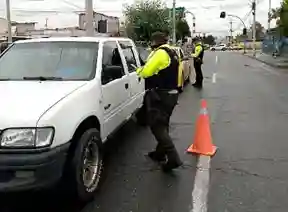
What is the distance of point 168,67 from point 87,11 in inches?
448

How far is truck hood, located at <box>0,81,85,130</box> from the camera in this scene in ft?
14.1

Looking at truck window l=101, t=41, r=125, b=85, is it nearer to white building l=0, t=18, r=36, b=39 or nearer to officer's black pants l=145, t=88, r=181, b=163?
officer's black pants l=145, t=88, r=181, b=163

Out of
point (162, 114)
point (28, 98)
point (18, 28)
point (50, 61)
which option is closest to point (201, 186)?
point (162, 114)

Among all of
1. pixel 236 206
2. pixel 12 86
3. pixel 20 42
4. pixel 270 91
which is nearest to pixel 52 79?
pixel 12 86

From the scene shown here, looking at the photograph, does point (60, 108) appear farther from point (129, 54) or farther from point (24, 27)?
point (24, 27)

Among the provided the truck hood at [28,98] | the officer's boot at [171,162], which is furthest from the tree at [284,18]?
the truck hood at [28,98]

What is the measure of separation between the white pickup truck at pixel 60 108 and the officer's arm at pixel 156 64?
0.44 meters

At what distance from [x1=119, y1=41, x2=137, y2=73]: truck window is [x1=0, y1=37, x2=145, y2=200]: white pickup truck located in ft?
0.24

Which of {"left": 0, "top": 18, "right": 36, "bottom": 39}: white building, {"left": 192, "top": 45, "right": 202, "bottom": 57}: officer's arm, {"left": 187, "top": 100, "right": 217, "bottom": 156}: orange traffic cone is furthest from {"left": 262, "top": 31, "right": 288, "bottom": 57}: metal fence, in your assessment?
{"left": 0, "top": 18, "right": 36, "bottom": 39}: white building

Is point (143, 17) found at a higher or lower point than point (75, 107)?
higher

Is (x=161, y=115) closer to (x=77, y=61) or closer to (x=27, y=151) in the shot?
(x=77, y=61)

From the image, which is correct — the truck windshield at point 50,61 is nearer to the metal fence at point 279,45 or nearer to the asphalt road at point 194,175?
the asphalt road at point 194,175

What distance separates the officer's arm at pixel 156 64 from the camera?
19.5 feet

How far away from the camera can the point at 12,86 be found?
539 cm
